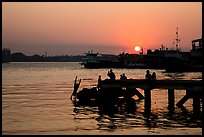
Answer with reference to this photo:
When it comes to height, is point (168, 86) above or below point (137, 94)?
above

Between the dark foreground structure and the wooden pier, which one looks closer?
the wooden pier

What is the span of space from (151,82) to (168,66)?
93.3 m

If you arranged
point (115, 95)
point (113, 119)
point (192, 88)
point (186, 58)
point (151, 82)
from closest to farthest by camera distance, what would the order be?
point (113, 119) < point (192, 88) < point (151, 82) < point (115, 95) < point (186, 58)

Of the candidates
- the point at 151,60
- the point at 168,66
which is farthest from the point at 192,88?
the point at 151,60

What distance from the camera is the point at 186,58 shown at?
140 meters

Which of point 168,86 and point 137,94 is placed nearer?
point 168,86

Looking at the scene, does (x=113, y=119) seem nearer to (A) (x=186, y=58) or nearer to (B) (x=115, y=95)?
(B) (x=115, y=95)

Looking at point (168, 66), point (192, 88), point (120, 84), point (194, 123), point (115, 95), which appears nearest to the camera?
point (194, 123)

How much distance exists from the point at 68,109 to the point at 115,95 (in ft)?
18.7

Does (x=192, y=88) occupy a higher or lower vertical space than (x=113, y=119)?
higher

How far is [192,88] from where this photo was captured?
28.4 meters

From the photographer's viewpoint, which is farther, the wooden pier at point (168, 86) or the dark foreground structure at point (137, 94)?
the dark foreground structure at point (137, 94)

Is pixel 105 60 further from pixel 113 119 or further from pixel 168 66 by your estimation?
pixel 113 119

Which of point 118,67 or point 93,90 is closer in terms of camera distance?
point 93,90
